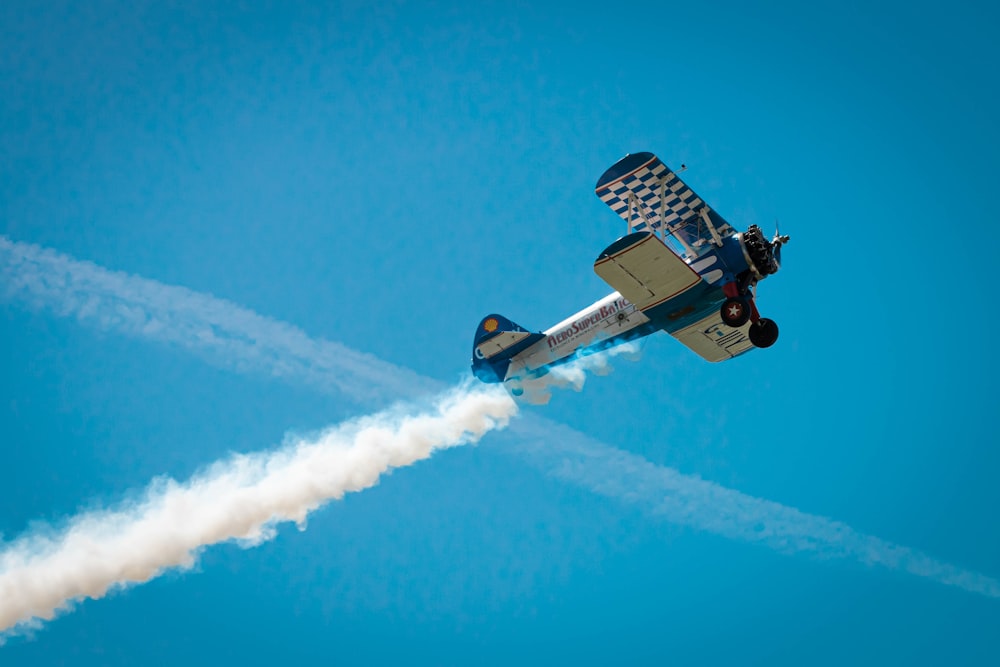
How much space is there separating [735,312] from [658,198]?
3.23 meters

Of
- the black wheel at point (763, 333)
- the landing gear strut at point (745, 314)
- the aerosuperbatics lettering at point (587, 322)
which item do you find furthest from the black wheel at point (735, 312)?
the aerosuperbatics lettering at point (587, 322)

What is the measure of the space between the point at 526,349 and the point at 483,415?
2.74 m

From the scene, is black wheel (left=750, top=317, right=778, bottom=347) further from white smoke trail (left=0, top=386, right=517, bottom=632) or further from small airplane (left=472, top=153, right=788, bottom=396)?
white smoke trail (left=0, top=386, right=517, bottom=632)

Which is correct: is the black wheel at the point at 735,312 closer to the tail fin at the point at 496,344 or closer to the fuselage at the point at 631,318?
the fuselage at the point at 631,318

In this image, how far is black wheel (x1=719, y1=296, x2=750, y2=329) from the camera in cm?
2319

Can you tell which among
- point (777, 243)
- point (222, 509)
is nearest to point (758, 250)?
point (777, 243)

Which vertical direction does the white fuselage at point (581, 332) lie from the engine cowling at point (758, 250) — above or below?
above

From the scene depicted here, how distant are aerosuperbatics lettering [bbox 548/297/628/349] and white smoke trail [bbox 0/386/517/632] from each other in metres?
2.32

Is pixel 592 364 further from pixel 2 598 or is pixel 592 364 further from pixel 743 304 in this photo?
pixel 2 598

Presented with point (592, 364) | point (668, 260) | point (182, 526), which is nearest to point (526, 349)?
point (592, 364)

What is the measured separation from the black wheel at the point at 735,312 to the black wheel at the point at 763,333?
48.5 inches

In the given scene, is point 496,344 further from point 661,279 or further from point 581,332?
point 661,279

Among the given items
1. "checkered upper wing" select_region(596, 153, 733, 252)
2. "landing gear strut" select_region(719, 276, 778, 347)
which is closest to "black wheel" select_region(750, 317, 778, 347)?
"landing gear strut" select_region(719, 276, 778, 347)

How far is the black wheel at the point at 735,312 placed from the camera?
913 inches
